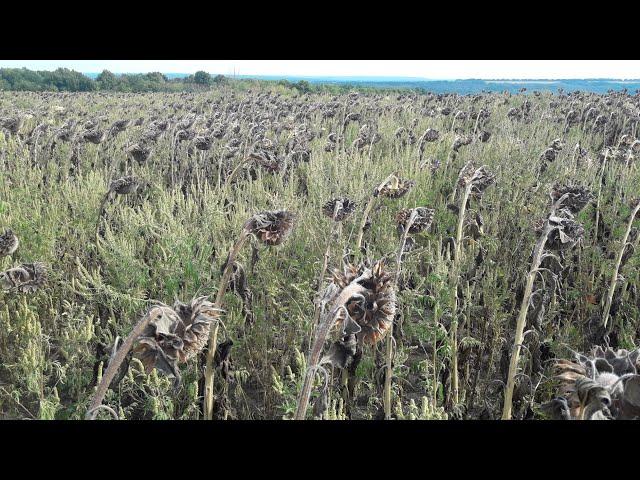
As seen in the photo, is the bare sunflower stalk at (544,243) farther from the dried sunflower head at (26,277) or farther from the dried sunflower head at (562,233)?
the dried sunflower head at (26,277)

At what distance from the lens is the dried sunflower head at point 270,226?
7.00 ft

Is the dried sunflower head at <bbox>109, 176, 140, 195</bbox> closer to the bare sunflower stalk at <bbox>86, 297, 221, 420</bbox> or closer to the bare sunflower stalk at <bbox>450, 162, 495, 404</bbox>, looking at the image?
the bare sunflower stalk at <bbox>450, 162, 495, 404</bbox>

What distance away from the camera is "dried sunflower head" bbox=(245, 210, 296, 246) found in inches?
84.0

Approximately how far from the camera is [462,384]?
3.04 metres

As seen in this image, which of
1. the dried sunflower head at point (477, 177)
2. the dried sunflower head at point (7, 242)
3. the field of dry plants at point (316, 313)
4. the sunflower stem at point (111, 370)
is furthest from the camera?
the dried sunflower head at point (477, 177)

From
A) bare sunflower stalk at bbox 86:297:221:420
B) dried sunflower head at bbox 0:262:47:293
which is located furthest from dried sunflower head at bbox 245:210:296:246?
dried sunflower head at bbox 0:262:47:293

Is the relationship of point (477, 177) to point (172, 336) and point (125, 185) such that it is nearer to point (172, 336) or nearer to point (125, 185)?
point (125, 185)

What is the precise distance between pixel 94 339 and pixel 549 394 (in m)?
2.65

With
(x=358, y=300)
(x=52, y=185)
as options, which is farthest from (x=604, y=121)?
(x=358, y=300)

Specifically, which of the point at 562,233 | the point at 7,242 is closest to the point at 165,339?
the point at 562,233

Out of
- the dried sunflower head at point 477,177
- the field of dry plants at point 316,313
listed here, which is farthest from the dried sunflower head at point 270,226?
the dried sunflower head at point 477,177

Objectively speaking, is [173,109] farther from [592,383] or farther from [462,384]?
[592,383]

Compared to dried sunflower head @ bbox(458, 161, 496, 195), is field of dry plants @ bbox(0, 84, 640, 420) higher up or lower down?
lower down

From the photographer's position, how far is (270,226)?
2.14 meters
